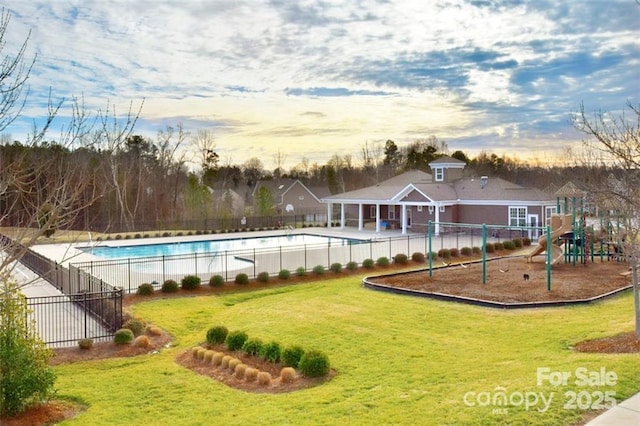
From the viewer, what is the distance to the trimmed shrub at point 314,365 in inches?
384

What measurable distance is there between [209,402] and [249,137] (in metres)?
59.7

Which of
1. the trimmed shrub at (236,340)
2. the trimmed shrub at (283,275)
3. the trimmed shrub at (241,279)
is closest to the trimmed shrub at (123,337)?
Answer: the trimmed shrub at (236,340)

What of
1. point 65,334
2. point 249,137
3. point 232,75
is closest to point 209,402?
point 65,334

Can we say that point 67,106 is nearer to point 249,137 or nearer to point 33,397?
point 33,397

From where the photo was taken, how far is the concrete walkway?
640 centimetres

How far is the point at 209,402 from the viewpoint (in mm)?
8805

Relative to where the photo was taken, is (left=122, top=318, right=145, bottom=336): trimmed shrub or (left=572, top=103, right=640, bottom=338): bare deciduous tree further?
(left=122, top=318, right=145, bottom=336): trimmed shrub

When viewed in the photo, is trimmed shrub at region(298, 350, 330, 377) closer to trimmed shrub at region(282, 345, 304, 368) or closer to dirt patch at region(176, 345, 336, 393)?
dirt patch at region(176, 345, 336, 393)

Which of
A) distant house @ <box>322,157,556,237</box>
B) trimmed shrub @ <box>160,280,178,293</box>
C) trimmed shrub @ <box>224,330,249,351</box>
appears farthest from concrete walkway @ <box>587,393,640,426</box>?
distant house @ <box>322,157,556,237</box>

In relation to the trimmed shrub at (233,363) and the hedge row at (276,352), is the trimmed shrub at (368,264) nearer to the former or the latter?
the hedge row at (276,352)

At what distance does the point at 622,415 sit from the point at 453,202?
34.6m

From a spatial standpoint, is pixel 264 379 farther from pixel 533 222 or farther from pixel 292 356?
pixel 533 222

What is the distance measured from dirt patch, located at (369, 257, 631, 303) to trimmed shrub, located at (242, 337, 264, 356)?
25.2ft

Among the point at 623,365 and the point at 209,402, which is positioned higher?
the point at 623,365
